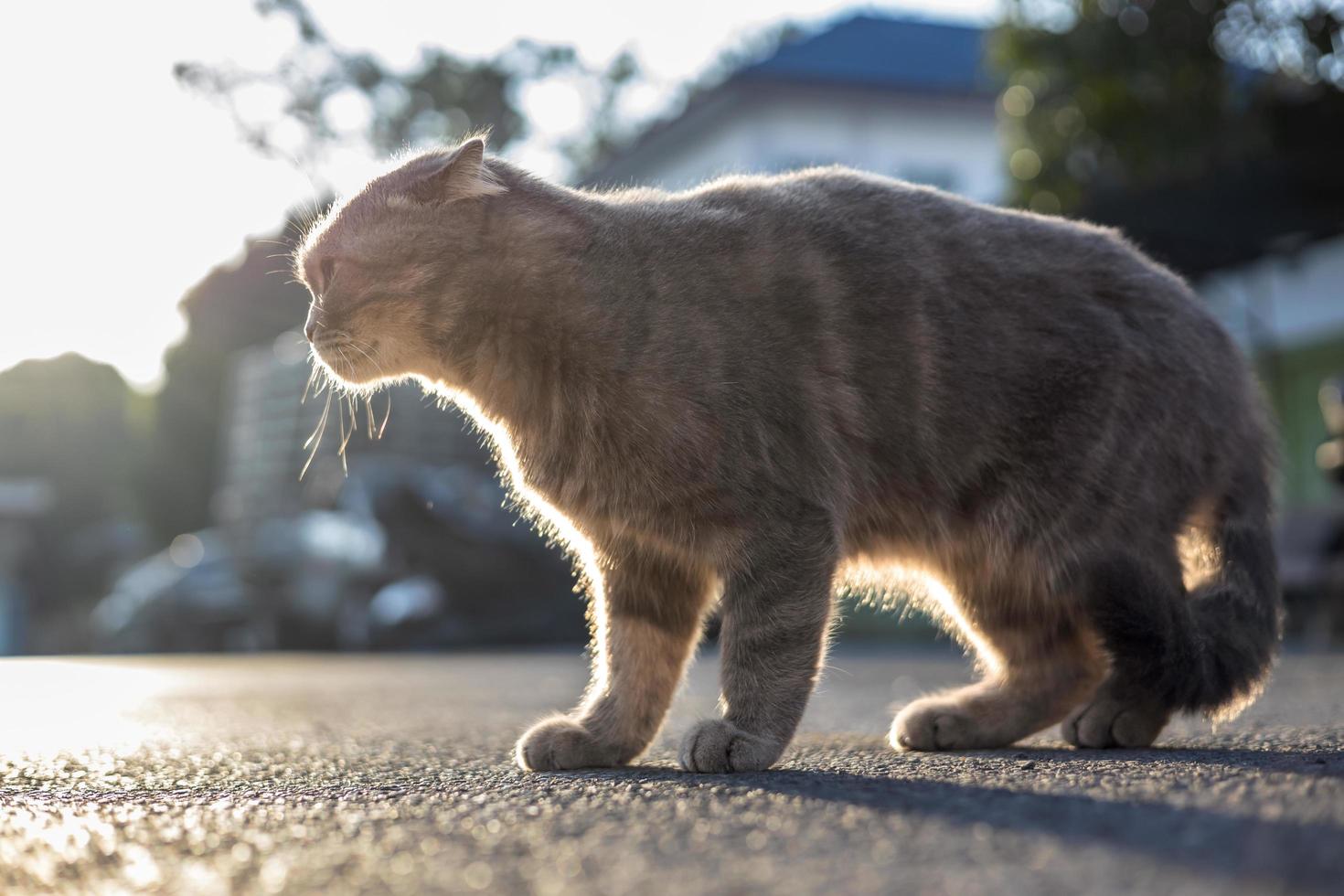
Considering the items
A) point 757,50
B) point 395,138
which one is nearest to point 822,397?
point 395,138

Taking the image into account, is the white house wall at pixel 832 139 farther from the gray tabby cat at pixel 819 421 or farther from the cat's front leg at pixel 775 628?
the cat's front leg at pixel 775 628

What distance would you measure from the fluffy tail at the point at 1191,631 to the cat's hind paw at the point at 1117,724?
4 cm

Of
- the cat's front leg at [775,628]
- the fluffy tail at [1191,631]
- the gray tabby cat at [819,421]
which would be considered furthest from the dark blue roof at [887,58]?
the cat's front leg at [775,628]

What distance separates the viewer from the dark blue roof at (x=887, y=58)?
1786cm

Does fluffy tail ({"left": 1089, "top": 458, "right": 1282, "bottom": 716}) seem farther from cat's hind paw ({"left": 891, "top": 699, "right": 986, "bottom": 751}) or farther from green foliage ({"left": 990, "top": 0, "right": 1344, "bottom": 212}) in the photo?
green foliage ({"left": 990, "top": 0, "right": 1344, "bottom": 212})

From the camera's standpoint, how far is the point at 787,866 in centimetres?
131

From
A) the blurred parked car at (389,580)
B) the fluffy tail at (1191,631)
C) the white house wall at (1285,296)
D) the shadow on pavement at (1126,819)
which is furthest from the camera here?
the white house wall at (1285,296)

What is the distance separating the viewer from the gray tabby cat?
237 cm

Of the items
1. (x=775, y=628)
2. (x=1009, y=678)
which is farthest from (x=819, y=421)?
(x=1009, y=678)

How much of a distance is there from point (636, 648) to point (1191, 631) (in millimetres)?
1035

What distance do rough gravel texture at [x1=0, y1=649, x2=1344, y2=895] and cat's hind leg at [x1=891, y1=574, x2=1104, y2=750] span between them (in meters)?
0.11

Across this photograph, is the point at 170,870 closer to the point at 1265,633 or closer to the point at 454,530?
the point at 1265,633

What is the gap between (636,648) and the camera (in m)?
2.65

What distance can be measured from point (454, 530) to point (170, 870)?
1036 centimetres
